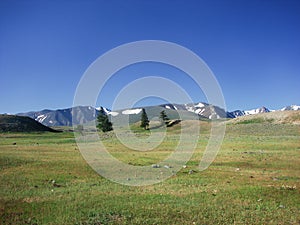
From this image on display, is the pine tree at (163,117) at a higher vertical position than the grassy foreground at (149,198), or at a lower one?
higher

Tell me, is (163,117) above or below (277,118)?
above

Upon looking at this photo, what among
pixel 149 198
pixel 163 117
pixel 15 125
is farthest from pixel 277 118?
pixel 15 125

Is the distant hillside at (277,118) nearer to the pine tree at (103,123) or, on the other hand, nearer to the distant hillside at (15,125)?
the pine tree at (103,123)

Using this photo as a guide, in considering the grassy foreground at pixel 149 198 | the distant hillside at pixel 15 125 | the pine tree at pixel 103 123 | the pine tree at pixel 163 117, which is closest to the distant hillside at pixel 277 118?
the pine tree at pixel 163 117

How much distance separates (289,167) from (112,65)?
2327cm

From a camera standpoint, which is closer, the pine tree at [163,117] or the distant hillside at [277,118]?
the distant hillside at [277,118]

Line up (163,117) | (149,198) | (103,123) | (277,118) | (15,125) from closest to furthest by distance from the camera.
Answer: (149,198), (103,123), (277,118), (163,117), (15,125)

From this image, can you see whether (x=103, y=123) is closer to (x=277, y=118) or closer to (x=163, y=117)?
(x=163, y=117)

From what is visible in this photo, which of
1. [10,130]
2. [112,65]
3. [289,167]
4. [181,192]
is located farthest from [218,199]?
[10,130]

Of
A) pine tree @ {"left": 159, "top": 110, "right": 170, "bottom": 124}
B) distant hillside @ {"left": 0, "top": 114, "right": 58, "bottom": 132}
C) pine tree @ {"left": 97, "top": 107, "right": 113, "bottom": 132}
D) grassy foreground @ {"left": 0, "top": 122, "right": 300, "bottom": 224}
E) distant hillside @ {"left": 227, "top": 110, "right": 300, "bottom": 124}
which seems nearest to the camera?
grassy foreground @ {"left": 0, "top": 122, "right": 300, "bottom": 224}

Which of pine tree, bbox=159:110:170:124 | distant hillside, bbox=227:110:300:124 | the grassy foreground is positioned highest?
pine tree, bbox=159:110:170:124

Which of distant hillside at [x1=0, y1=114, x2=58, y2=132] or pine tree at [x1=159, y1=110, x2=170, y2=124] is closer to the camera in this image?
distant hillside at [x1=0, y1=114, x2=58, y2=132]

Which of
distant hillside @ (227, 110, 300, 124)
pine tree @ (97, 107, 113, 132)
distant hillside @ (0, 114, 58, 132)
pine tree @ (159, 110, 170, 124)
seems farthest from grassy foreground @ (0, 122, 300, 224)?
distant hillside @ (0, 114, 58, 132)

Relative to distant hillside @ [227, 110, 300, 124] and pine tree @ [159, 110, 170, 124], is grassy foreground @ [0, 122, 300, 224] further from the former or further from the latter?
pine tree @ [159, 110, 170, 124]
